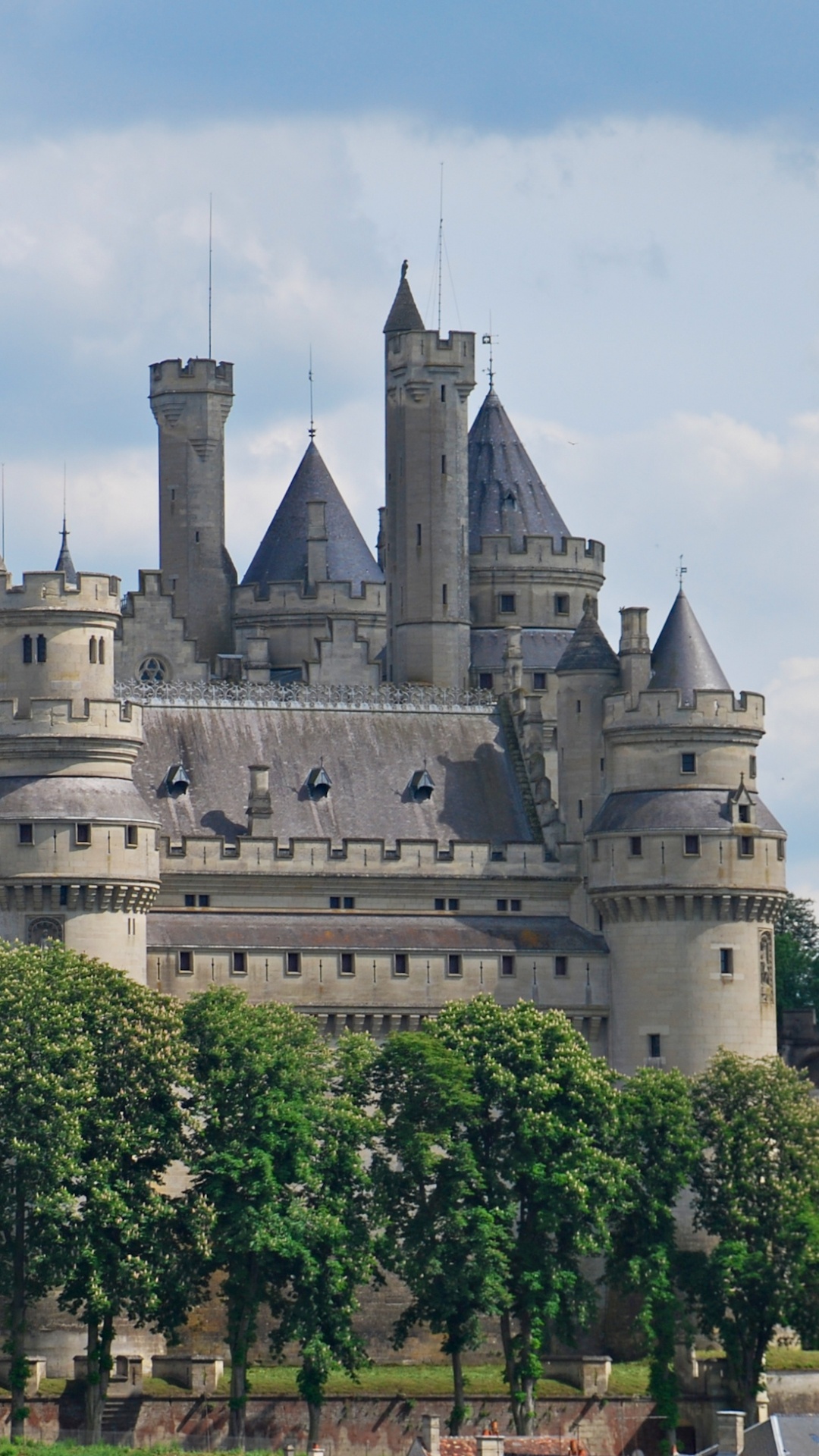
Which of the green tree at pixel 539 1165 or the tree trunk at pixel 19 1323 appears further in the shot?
the green tree at pixel 539 1165

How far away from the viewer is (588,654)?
151 m

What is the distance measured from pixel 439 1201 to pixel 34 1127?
464 inches

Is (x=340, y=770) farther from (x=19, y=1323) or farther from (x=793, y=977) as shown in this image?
(x=793, y=977)

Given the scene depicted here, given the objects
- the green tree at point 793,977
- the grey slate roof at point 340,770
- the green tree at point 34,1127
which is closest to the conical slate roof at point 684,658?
the grey slate roof at point 340,770

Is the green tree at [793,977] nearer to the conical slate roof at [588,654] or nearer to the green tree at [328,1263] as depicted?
the conical slate roof at [588,654]

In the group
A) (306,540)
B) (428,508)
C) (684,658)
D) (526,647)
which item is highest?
(306,540)

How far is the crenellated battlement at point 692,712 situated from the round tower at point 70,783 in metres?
15.0

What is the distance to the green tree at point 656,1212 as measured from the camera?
136375 millimetres

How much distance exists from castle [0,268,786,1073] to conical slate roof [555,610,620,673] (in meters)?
0.12

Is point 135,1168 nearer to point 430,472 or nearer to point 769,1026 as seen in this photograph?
point 769,1026

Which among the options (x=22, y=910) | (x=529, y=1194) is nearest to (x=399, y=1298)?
(x=529, y=1194)

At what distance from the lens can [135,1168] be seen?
13238 cm

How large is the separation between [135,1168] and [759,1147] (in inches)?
718

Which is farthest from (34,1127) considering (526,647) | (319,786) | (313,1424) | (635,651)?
(526,647)
